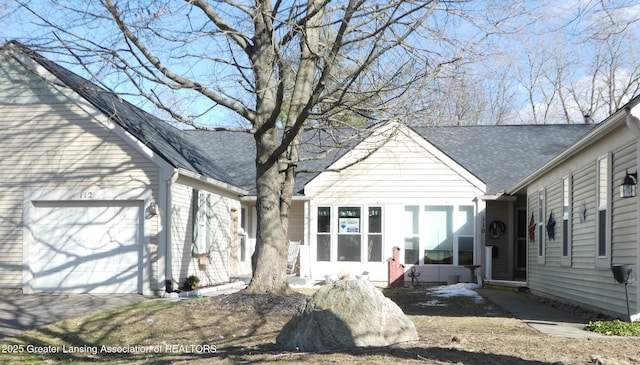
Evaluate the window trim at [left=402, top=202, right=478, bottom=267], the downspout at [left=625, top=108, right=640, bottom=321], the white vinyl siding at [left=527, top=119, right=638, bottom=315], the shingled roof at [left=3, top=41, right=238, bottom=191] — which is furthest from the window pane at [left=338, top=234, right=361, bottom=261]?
the downspout at [left=625, top=108, right=640, bottom=321]

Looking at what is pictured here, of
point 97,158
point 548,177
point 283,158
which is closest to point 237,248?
point 97,158

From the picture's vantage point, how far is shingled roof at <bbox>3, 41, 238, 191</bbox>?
15.0 metres

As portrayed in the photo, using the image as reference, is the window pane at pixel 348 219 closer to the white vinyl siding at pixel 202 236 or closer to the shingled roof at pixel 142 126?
the white vinyl siding at pixel 202 236

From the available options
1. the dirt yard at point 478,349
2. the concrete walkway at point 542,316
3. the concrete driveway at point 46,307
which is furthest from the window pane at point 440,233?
the concrete driveway at point 46,307

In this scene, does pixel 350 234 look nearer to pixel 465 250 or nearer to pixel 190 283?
pixel 465 250

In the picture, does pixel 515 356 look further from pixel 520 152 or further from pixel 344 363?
pixel 520 152

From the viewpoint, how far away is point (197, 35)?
11.2 meters

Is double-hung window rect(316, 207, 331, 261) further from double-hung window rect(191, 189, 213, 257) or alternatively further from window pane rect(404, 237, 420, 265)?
double-hung window rect(191, 189, 213, 257)

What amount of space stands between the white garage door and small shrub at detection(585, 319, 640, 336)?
9.45 m

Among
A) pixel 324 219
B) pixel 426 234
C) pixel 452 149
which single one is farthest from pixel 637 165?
pixel 452 149

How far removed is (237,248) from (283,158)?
7466mm

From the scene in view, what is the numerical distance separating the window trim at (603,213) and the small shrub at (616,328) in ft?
4.61

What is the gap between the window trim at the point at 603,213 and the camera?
1126 centimetres

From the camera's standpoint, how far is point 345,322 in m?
8.05
